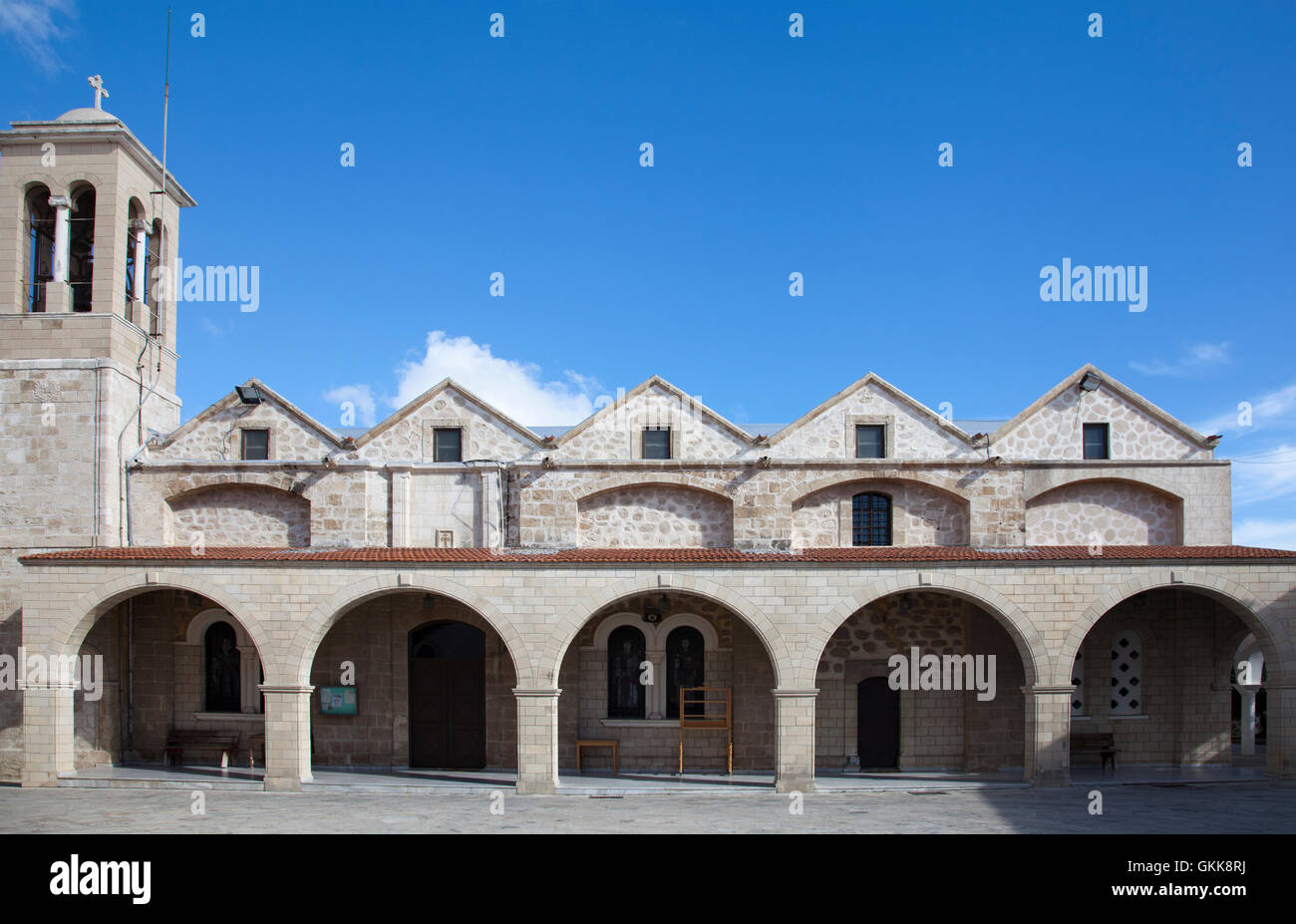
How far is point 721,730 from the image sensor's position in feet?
70.8

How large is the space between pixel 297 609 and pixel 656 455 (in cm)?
830

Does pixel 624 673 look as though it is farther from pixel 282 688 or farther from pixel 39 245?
pixel 39 245

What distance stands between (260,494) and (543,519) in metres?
6.61

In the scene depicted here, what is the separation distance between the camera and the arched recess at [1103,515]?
882 inches

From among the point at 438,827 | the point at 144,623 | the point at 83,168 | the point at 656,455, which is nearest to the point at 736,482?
the point at 656,455

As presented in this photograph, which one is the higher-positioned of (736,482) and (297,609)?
(736,482)

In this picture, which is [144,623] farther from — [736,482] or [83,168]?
[736,482]

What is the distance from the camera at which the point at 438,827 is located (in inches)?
610

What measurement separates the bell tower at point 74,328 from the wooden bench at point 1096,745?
842 inches

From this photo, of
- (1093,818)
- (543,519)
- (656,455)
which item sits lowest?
(1093,818)
